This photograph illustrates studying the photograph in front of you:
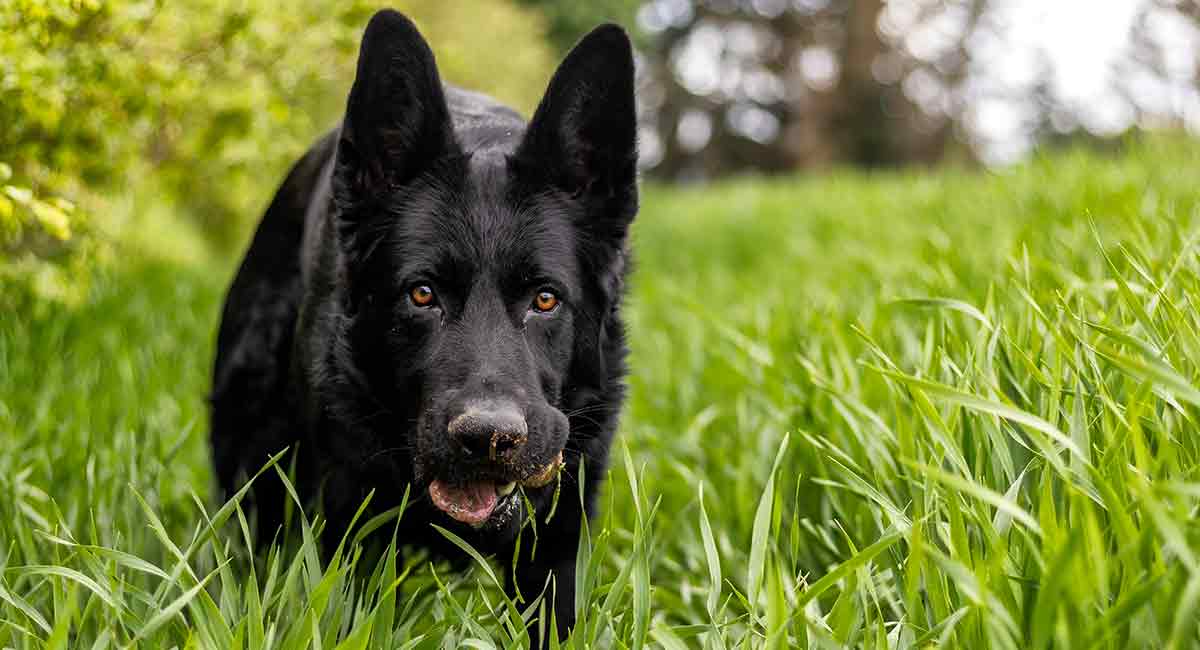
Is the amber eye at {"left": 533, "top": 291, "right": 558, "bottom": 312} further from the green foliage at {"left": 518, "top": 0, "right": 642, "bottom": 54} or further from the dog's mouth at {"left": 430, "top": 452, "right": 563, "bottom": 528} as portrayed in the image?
the green foliage at {"left": 518, "top": 0, "right": 642, "bottom": 54}

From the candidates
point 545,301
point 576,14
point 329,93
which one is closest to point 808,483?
A: point 545,301

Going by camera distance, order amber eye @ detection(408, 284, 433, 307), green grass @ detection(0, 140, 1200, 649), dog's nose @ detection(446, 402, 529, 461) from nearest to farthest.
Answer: green grass @ detection(0, 140, 1200, 649) → dog's nose @ detection(446, 402, 529, 461) → amber eye @ detection(408, 284, 433, 307)

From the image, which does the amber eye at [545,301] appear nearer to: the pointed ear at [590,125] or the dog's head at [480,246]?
the dog's head at [480,246]

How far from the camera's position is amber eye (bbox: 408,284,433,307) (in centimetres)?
239

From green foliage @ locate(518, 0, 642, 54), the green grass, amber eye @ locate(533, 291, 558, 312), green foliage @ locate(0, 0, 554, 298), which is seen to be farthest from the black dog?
green foliage @ locate(518, 0, 642, 54)

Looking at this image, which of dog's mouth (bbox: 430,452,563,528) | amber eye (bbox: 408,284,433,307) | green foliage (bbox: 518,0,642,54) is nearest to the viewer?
dog's mouth (bbox: 430,452,563,528)

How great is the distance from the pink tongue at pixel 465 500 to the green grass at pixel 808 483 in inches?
6.2

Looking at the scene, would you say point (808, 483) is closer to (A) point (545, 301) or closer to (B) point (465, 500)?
(A) point (545, 301)

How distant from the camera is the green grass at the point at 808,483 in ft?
5.45

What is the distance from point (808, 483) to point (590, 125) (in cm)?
121

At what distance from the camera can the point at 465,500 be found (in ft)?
7.34

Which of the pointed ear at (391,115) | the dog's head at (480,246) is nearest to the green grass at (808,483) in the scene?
the dog's head at (480,246)

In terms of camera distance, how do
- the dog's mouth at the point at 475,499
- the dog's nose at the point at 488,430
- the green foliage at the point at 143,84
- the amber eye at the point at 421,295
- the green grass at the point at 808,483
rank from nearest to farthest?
the green grass at the point at 808,483
the dog's nose at the point at 488,430
the dog's mouth at the point at 475,499
the amber eye at the point at 421,295
the green foliage at the point at 143,84

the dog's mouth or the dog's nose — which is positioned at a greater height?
the dog's nose
